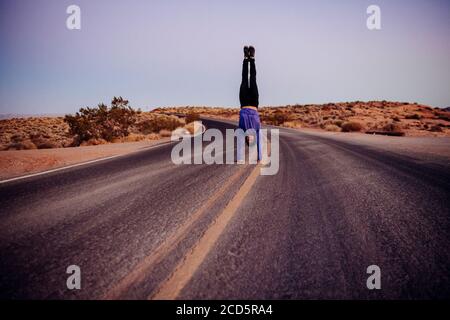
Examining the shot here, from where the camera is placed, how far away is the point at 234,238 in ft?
8.52

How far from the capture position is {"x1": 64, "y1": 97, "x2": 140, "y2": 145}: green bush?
18.2 metres

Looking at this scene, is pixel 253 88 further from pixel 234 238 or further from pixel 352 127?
pixel 352 127

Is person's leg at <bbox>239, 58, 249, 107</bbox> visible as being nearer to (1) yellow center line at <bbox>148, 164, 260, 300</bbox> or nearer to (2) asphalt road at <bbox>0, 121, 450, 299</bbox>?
(2) asphalt road at <bbox>0, 121, 450, 299</bbox>

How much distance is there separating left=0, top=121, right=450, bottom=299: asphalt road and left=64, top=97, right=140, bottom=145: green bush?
14592mm

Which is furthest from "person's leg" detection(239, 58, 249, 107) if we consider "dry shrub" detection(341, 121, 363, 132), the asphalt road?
"dry shrub" detection(341, 121, 363, 132)

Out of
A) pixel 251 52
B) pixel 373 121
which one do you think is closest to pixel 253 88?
pixel 251 52

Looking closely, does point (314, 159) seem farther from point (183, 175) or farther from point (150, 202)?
point (150, 202)

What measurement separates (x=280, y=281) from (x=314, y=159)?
5807 mm

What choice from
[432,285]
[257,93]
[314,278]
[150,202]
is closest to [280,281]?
[314,278]

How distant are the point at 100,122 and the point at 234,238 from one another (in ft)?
63.5

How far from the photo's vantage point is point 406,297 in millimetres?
1738

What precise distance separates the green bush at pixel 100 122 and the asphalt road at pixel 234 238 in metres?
14.6

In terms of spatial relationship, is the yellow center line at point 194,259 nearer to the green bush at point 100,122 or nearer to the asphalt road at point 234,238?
the asphalt road at point 234,238

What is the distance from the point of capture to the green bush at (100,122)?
18156mm
